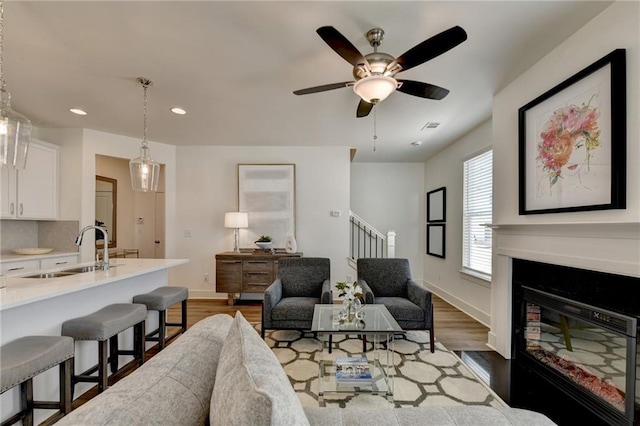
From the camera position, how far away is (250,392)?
0.62 m

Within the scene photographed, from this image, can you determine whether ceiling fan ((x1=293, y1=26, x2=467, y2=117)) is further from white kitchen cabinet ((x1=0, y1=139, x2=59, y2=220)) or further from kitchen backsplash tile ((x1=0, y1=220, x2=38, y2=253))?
kitchen backsplash tile ((x1=0, y1=220, x2=38, y2=253))

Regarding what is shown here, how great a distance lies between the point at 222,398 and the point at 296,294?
9.26ft

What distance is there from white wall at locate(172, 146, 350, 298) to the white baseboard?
176 centimetres

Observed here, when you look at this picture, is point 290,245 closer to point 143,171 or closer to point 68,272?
point 143,171

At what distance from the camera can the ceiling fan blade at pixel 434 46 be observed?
1.53 metres

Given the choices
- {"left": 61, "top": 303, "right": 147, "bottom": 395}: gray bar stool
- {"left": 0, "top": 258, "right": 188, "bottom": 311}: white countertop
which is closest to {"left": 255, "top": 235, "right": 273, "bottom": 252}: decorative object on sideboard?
{"left": 0, "top": 258, "right": 188, "bottom": 311}: white countertop

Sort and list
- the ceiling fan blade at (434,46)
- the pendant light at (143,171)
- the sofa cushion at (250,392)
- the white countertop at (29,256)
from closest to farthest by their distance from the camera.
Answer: the sofa cushion at (250,392)
the ceiling fan blade at (434,46)
the pendant light at (143,171)
the white countertop at (29,256)

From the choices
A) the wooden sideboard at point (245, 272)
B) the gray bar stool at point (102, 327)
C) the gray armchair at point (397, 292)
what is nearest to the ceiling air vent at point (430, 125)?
the gray armchair at point (397, 292)

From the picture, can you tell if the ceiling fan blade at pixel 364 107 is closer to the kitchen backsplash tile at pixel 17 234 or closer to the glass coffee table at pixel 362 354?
the glass coffee table at pixel 362 354

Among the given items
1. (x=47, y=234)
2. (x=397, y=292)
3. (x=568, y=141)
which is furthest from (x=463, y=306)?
(x=47, y=234)

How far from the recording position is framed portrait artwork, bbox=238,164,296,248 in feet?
16.0

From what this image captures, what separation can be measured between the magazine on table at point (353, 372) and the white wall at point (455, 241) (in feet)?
7.15

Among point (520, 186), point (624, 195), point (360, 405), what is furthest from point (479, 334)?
point (624, 195)

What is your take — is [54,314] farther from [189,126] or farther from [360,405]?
[189,126]
